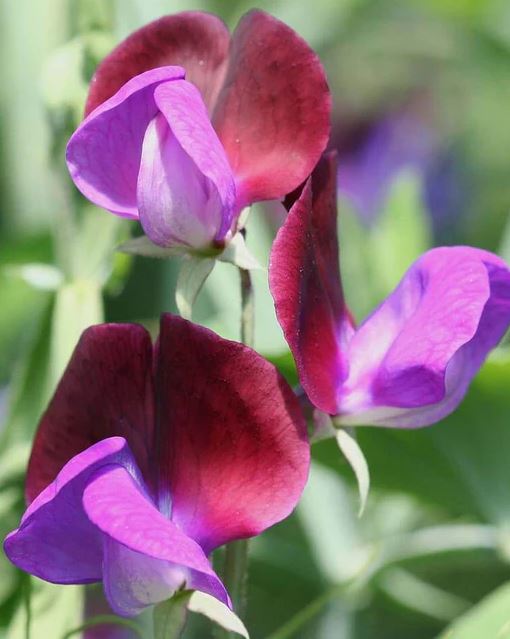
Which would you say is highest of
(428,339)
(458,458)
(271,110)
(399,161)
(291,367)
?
(271,110)

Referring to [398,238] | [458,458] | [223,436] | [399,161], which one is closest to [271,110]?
[223,436]

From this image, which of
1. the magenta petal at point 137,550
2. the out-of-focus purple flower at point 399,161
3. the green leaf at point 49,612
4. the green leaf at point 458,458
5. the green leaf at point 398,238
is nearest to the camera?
the magenta petal at point 137,550

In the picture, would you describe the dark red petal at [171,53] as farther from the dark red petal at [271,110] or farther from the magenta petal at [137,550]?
the magenta petal at [137,550]

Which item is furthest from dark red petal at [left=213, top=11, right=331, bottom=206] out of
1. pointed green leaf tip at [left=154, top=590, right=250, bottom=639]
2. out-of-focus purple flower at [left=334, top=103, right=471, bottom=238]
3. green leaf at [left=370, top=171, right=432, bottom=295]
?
out-of-focus purple flower at [left=334, top=103, right=471, bottom=238]

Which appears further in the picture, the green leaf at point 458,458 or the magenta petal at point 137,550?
the green leaf at point 458,458

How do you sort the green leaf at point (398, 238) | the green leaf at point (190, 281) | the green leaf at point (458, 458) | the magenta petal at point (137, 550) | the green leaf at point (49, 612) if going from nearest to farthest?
1. the magenta petal at point (137, 550)
2. the green leaf at point (190, 281)
3. the green leaf at point (49, 612)
4. the green leaf at point (458, 458)
5. the green leaf at point (398, 238)

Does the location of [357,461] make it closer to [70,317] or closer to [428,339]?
[428,339]

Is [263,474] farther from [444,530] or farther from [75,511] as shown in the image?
[444,530]

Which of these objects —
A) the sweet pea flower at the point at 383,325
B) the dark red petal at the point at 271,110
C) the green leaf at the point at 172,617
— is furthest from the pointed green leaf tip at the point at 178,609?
the dark red petal at the point at 271,110
